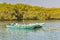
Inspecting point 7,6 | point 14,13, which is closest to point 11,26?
point 14,13

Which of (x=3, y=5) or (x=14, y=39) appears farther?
(x=3, y=5)

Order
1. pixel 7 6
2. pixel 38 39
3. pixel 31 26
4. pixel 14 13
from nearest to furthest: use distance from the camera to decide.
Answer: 1. pixel 38 39
2. pixel 31 26
3. pixel 14 13
4. pixel 7 6

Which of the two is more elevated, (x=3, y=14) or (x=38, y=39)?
(x=38, y=39)

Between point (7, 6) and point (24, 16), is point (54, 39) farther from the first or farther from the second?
point (7, 6)

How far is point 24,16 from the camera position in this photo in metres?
96.6

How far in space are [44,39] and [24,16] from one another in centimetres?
6620

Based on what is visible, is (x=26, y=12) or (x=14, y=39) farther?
(x=26, y=12)

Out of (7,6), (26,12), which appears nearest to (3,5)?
(7,6)

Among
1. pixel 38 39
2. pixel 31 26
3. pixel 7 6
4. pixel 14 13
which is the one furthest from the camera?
pixel 7 6

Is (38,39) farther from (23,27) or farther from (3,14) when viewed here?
(3,14)

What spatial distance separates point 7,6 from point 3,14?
1721 cm

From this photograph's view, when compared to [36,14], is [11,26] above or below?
above

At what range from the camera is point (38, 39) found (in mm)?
30453

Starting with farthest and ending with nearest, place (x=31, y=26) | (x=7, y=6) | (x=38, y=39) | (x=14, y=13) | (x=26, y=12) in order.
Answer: (x=7, y=6) → (x=26, y=12) → (x=14, y=13) → (x=31, y=26) → (x=38, y=39)
